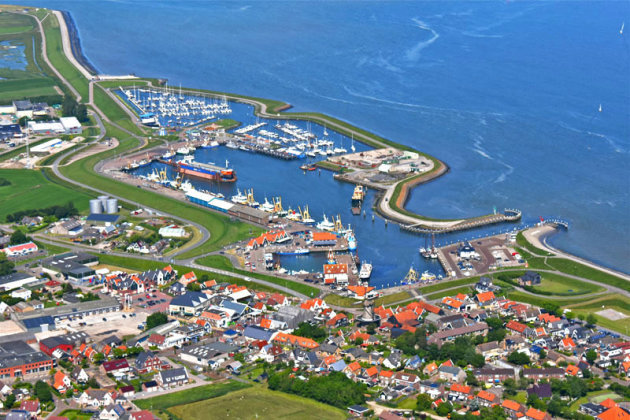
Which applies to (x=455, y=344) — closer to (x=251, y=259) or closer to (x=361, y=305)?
(x=361, y=305)

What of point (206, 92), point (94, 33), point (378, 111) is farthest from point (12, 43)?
point (378, 111)

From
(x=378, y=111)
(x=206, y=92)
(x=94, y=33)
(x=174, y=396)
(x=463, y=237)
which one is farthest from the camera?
(x=94, y=33)

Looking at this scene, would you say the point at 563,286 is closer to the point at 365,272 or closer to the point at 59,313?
the point at 365,272

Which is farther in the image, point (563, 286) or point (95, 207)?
point (95, 207)

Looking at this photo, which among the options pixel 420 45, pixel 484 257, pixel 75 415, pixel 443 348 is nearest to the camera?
pixel 75 415

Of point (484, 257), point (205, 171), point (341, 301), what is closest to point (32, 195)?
point (205, 171)

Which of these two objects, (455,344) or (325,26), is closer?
(455,344)

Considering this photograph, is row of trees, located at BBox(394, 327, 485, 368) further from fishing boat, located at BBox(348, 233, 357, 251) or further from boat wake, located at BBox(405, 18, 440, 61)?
boat wake, located at BBox(405, 18, 440, 61)
